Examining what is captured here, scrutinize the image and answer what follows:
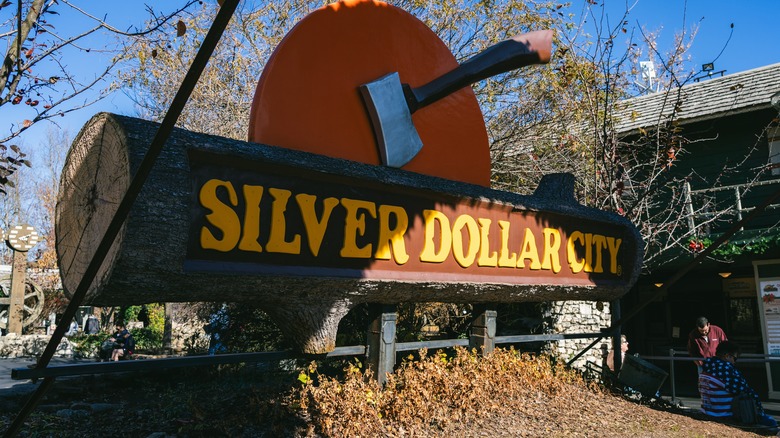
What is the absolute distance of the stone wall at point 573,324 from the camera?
30.4 ft

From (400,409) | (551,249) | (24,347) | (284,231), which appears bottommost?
(24,347)

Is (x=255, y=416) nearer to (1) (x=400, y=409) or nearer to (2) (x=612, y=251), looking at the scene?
(1) (x=400, y=409)

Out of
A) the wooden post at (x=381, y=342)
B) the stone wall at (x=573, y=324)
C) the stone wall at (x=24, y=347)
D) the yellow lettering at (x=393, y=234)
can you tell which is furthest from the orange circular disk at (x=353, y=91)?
the stone wall at (x=24, y=347)

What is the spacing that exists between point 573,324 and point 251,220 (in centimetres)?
769

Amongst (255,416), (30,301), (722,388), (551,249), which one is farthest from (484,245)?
(30,301)

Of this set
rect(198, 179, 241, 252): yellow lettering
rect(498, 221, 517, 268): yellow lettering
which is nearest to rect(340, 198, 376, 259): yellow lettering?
rect(198, 179, 241, 252): yellow lettering

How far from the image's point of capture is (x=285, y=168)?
333 cm

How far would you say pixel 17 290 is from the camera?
13820 mm

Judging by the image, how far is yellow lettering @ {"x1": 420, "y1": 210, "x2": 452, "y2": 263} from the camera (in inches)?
164

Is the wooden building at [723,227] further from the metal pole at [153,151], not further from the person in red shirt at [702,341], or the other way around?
the metal pole at [153,151]

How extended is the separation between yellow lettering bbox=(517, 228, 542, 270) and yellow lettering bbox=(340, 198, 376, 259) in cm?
180

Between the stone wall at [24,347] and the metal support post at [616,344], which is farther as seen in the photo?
the stone wall at [24,347]

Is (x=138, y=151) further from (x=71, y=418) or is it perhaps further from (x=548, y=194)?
(x=548, y=194)

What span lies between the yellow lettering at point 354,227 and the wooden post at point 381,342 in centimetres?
102
